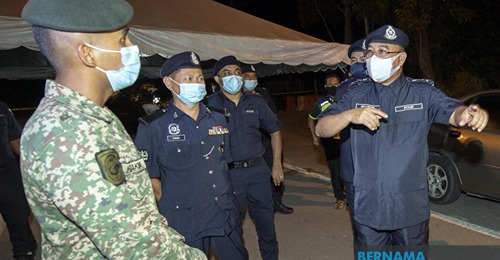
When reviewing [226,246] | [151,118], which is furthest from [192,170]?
[226,246]

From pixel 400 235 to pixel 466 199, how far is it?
153 inches

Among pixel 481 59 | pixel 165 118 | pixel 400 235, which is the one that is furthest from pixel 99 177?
pixel 481 59

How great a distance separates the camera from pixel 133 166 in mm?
1476

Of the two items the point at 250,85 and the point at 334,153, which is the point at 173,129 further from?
the point at 334,153

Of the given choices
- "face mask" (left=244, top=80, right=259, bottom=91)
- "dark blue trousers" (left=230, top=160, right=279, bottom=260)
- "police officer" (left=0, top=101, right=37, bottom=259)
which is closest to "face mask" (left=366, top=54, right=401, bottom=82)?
"dark blue trousers" (left=230, top=160, right=279, bottom=260)

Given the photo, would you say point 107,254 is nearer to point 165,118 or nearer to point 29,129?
point 29,129

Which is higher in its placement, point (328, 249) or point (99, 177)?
point (99, 177)

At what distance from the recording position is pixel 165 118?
3.07m

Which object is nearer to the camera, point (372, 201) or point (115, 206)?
point (115, 206)

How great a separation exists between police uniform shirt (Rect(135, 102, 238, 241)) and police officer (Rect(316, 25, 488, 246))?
0.83m

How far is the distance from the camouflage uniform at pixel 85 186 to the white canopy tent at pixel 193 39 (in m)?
3.59

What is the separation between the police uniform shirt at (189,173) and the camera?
292 cm

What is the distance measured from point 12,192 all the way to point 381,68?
362cm

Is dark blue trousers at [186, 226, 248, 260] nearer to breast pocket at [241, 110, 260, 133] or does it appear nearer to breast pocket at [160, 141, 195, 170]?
breast pocket at [160, 141, 195, 170]
